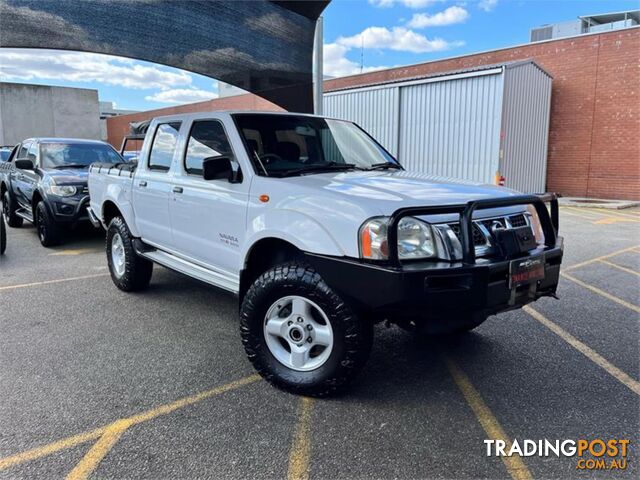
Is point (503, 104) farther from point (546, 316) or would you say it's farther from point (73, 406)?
point (73, 406)

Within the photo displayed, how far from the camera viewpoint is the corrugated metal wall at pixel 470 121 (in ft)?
42.3

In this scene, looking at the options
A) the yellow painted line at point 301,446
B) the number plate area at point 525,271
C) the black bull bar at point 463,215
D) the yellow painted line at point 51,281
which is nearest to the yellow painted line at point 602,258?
the number plate area at point 525,271

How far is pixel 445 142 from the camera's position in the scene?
46.2 feet

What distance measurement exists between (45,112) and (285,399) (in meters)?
41.7

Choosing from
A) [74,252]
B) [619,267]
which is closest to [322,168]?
[619,267]

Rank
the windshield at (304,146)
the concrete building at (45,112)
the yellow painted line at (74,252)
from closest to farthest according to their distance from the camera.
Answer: the windshield at (304,146), the yellow painted line at (74,252), the concrete building at (45,112)

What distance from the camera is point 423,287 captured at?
8.71 ft

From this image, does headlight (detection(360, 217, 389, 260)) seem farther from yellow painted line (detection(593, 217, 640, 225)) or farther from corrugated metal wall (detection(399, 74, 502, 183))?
yellow painted line (detection(593, 217, 640, 225))

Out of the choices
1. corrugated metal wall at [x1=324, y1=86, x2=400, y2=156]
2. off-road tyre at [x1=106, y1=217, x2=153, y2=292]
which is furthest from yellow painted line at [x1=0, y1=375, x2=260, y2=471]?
corrugated metal wall at [x1=324, y1=86, x2=400, y2=156]

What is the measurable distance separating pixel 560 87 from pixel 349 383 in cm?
1602

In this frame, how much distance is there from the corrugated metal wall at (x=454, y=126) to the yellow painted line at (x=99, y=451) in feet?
34.2

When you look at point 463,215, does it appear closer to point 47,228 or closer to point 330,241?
point 330,241

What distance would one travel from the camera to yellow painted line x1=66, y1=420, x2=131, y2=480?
2398mm

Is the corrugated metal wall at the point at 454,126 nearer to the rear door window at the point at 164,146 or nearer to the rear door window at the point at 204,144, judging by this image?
the rear door window at the point at 164,146
